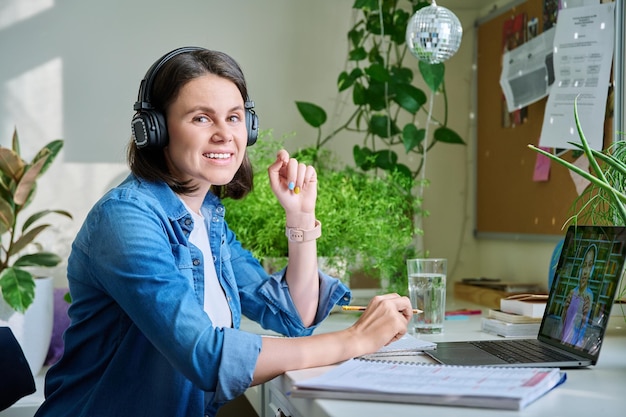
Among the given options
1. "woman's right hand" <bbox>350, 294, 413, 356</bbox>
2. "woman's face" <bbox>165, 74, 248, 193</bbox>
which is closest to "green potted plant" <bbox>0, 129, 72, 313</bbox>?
"woman's face" <bbox>165, 74, 248, 193</bbox>

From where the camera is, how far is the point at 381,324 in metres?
1.29

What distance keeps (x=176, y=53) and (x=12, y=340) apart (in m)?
0.63

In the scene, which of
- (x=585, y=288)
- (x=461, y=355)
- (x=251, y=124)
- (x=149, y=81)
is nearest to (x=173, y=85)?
(x=149, y=81)

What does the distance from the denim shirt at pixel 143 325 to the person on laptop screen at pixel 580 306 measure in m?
0.52

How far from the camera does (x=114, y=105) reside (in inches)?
97.8

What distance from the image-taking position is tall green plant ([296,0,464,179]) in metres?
2.41

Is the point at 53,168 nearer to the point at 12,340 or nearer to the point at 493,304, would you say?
the point at 12,340

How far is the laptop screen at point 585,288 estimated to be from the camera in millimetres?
1228

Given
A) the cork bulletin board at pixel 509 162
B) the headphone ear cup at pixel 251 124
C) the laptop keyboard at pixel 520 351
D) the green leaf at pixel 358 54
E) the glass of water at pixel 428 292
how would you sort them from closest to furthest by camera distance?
the laptop keyboard at pixel 520 351
the headphone ear cup at pixel 251 124
the glass of water at pixel 428 292
the cork bulletin board at pixel 509 162
the green leaf at pixel 358 54

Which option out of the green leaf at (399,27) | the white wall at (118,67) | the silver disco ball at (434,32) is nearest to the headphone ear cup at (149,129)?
the silver disco ball at (434,32)

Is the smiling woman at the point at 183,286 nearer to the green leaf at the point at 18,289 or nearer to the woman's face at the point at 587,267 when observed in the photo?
the woman's face at the point at 587,267

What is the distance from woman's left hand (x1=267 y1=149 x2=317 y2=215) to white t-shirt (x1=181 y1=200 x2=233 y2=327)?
0.16 m

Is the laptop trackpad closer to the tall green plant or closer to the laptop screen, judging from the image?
the laptop screen

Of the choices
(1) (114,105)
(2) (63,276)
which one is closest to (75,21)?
(1) (114,105)
